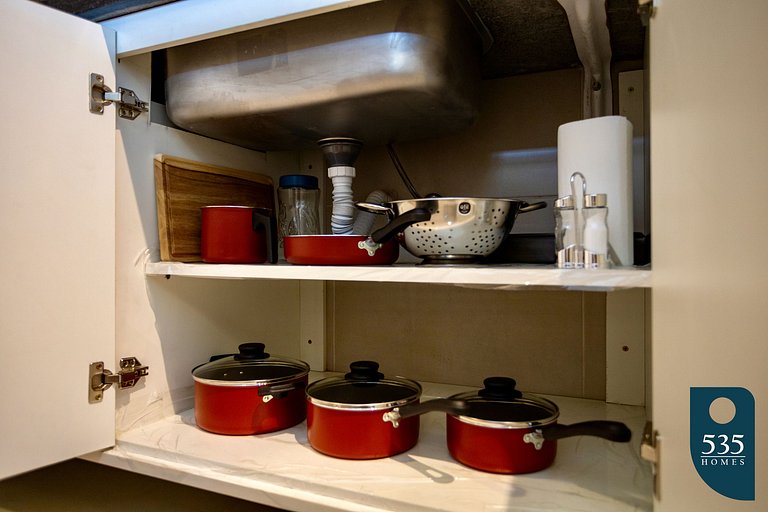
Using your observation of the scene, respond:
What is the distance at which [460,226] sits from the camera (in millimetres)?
802

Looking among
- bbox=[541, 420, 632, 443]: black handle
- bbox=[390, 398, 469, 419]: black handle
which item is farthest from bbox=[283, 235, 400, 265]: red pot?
bbox=[541, 420, 632, 443]: black handle

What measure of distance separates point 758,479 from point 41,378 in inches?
37.0

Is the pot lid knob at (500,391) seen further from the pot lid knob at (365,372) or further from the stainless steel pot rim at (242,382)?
the stainless steel pot rim at (242,382)

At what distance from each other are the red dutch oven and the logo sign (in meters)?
0.65

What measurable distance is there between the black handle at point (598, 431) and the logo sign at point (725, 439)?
8 cm

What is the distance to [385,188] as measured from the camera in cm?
130

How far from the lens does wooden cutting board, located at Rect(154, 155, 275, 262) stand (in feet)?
3.30

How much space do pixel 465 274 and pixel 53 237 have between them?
2.09 feet

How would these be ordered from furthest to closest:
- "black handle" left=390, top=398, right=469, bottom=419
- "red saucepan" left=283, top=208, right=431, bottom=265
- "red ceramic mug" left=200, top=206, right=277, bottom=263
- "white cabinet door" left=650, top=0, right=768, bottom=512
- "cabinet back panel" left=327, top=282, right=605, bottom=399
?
"cabinet back panel" left=327, top=282, right=605, bottom=399 < "red ceramic mug" left=200, top=206, right=277, bottom=263 < "red saucepan" left=283, top=208, right=431, bottom=265 < "black handle" left=390, top=398, right=469, bottom=419 < "white cabinet door" left=650, top=0, right=768, bottom=512

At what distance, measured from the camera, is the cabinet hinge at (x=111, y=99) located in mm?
866

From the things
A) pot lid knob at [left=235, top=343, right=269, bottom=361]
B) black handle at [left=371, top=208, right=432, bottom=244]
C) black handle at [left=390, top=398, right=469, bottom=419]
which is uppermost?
black handle at [left=371, top=208, right=432, bottom=244]

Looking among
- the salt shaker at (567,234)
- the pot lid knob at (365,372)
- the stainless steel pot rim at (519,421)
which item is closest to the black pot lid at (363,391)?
the pot lid knob at (365,372)

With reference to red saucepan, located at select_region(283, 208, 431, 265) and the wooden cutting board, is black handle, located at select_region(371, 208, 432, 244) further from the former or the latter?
the wooden cutting board

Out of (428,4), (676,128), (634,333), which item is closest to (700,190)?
(676,128)
